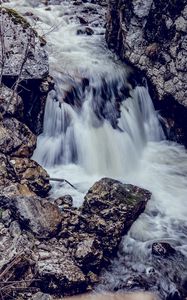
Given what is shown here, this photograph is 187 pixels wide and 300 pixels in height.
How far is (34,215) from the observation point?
22.2 feet

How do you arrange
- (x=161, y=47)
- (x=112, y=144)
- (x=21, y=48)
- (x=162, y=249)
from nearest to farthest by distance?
(x=162, y=249) < (x=21, y=48) < (x=112, y=144) < (x=161, y=47)

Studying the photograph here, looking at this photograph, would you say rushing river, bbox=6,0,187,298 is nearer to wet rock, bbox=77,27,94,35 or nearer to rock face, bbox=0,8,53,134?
rock face, bbox=0,8,53,134

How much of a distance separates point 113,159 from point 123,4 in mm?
4446

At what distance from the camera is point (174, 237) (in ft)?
25.1

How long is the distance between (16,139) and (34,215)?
6.81 ft

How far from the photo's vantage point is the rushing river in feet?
26.1

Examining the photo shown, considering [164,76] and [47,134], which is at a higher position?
[164,76]

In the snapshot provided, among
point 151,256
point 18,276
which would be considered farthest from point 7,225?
point 151,256

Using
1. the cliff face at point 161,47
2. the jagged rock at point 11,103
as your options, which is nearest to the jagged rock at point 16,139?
the jagged rock at point 11,103

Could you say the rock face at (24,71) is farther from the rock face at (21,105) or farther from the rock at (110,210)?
the rock at (110,210)

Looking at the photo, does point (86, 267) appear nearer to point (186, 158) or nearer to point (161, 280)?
point (161, 280)

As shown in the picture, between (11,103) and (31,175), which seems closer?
(31,175)

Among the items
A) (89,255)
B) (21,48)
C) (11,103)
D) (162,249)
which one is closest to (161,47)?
(21,48)

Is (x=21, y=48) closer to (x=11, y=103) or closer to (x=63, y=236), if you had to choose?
(x=11, y=103)
